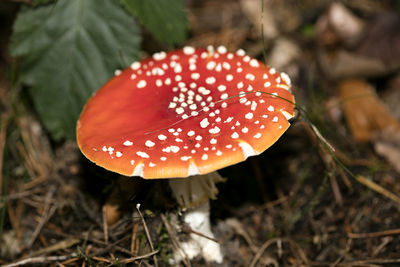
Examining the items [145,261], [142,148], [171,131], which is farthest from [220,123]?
[145,261]

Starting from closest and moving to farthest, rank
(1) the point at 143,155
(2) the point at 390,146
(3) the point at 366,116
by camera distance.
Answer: (1) the point at 143,155
(2) the point at 390,146
(3) the point at 366,116

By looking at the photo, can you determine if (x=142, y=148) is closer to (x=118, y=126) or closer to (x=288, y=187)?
(x=118, y=126)

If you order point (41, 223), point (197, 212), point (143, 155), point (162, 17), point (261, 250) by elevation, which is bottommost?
point (261, 250)

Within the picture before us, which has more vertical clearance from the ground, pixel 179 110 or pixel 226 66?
pixel 226 66

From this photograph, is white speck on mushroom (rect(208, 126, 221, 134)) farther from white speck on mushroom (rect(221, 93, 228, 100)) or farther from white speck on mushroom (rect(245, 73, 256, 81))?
white speck on mushroom (rect(245, 73, 256, 81))

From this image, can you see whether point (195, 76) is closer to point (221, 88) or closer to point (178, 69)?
point (178, 69)

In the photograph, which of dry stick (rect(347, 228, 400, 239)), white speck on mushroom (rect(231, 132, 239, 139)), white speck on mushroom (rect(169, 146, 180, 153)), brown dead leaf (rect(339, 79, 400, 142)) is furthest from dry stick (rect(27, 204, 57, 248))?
brown dead leaf (rect(339, 79, 400, 142))

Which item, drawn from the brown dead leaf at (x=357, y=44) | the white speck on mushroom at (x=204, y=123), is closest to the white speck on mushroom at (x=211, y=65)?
the white speck on mushroom at (x=204, y=123)

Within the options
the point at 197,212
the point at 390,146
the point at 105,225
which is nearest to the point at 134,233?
the point at 105,225
